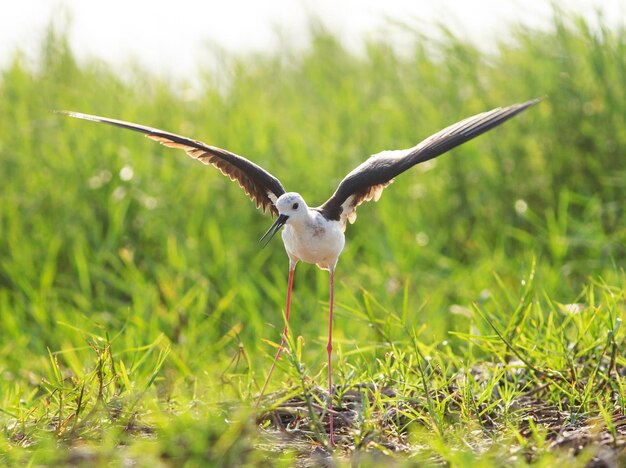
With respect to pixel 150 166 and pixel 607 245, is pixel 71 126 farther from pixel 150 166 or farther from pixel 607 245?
pixel 607 245

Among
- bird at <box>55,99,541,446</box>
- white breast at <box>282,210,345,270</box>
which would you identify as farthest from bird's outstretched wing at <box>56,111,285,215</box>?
white breast at <box>282,210,345,270</box>

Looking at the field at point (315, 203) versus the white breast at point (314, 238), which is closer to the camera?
the white breast at point (314, 238)

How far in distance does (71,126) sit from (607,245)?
4.08 metres

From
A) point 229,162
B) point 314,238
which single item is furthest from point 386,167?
point 229,162

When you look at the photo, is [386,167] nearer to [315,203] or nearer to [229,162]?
[229,162]

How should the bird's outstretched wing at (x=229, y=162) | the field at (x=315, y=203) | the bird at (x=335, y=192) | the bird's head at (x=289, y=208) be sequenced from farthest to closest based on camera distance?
the field at (x=315, y=203)
the bird's outstretched wing at (x=229, y=162)
the bird at (x=335, y=192)
the bird's head at (x=289, y=208)

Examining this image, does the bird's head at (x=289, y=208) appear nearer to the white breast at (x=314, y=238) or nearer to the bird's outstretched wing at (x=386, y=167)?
the white breast at (x=314, y=238)

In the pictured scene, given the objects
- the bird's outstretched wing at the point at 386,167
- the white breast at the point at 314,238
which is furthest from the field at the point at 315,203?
the bird's outstretched wing at the point at 386,167

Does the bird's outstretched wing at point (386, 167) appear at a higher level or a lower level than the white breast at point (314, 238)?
higher

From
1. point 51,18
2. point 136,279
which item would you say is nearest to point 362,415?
point 136,279

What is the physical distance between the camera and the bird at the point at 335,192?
377cm

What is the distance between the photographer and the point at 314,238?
379 cm

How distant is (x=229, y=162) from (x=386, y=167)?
64 centimetres

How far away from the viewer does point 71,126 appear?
25.2 ft
